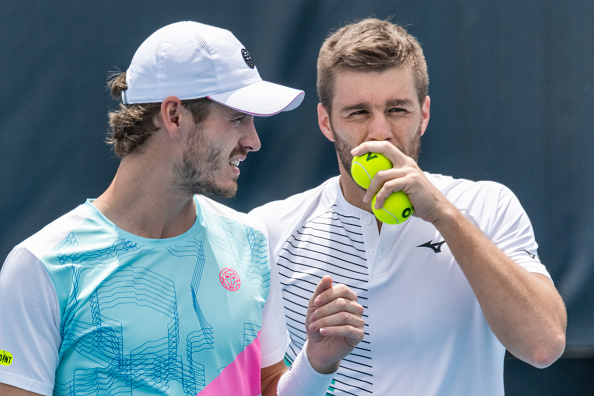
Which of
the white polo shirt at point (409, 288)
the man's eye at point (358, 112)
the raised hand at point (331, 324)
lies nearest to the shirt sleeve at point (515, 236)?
the white polo shirt at point (409, 288)

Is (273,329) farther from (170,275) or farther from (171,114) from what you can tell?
(171,114)

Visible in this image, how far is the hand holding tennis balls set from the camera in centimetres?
188

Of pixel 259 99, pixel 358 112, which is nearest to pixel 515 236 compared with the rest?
pixel 358 112

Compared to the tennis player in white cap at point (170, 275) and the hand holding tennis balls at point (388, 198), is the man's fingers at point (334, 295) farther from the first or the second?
the hand holding tennis balls at point (388, 198)

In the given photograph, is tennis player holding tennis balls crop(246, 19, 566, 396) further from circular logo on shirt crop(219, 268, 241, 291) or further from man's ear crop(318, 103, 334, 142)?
circular logo on shirt crop(219, 268, 241, 291)

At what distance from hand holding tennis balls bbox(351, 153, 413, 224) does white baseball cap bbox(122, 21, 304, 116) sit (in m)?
0.26

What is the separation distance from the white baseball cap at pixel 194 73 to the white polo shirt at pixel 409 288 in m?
0.45

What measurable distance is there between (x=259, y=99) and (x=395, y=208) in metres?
0.45

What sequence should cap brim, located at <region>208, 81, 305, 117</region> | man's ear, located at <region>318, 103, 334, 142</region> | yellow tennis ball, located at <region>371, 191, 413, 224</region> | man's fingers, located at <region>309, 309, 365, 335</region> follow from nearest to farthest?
man's fingers, located at <region>309, 309, 365, 335</region>, cap brim, located at <region>208, 81, 305, 117</region>, yellow tennis ball, located at <region>371, 191, 413, 224</region>, man's ear, located at <region>318, 103, 334, 142</region>

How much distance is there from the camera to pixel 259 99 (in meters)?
1.82

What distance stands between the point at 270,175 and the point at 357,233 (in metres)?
0.67

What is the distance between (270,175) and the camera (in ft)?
9.29

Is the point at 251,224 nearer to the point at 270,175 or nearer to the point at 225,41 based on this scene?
the point at 225,41

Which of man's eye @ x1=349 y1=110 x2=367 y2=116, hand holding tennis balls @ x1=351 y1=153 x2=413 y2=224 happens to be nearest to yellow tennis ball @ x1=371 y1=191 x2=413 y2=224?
hand holding tennis balls @ x1=351 y1=153 x2=413 y2=224
